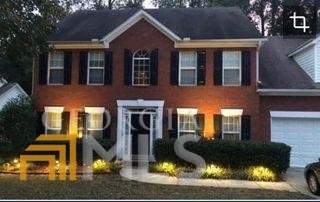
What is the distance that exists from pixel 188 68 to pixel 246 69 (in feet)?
8.63

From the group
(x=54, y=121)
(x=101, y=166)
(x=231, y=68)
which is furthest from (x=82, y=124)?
(x=231, y=68)

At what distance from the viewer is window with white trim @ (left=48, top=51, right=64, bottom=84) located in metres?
21.0

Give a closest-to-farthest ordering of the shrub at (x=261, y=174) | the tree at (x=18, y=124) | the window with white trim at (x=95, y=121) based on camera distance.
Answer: the shrub at (x=261, y=174), the tree at (x=18, y=124), the window with white trim at (x=95, y=121)

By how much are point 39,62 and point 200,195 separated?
12.3 metres

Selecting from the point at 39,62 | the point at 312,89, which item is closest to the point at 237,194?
the point at 312,89

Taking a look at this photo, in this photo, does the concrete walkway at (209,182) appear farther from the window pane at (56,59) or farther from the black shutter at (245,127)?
the window pane at (56,59)

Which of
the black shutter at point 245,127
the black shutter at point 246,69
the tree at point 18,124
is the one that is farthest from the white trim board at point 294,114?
the tree at point 18,124

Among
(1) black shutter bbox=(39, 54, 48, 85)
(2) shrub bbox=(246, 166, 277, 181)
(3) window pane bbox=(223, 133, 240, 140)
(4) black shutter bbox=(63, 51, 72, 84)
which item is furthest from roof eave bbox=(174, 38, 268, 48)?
(1) black shutter bbox=(39, 54, 48, 85)

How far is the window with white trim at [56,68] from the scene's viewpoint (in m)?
21.0

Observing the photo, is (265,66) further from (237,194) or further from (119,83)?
(237,194)

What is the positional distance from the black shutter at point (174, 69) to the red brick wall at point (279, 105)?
13.1 feet

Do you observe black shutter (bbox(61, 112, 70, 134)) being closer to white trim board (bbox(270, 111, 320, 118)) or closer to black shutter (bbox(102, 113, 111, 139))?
black shutter (bbox(102, 113, 111, 139))

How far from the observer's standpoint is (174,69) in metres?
20.1

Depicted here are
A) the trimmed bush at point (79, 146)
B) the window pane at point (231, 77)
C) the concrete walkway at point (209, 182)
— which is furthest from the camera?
the window pane at point (231, 77)
